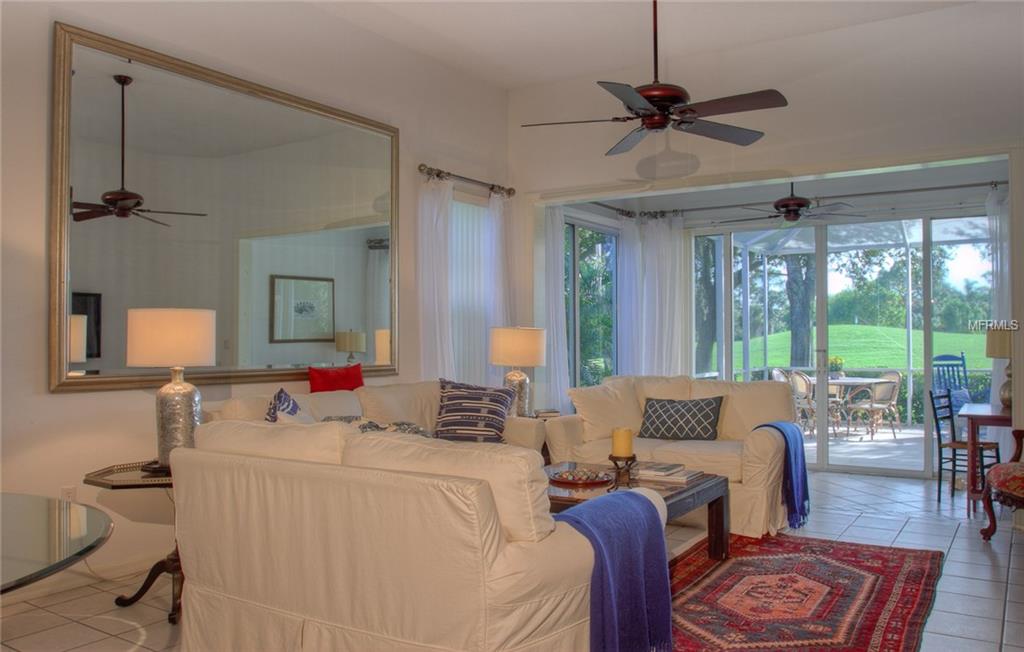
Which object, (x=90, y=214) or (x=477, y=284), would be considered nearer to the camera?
(x=90, y=214)

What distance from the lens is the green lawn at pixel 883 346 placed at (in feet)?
22.4

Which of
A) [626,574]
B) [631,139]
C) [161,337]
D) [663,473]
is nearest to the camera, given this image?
[626,574]

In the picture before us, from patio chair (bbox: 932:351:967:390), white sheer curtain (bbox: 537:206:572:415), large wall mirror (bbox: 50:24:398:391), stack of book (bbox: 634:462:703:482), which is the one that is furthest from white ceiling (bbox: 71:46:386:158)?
patio chair (bbox: 932:351:967:390)

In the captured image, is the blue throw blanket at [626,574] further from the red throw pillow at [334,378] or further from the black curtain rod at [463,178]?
the black curtain rod at [463,178]

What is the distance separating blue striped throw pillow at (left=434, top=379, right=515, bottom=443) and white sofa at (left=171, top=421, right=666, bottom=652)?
2168 mm

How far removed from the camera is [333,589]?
2.52 m

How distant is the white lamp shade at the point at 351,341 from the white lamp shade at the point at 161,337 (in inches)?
65.3

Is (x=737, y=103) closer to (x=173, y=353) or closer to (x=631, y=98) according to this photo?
(x=631, y=98)

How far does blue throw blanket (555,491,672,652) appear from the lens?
8.10 feet

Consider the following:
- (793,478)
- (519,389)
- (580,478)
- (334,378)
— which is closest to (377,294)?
(334,378)

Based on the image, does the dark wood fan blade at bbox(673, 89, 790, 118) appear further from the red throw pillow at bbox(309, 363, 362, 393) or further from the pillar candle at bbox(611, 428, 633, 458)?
the red throw pillow at bbox(309, 363, 362, 393)

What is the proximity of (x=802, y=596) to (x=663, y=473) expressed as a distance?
850 millimetres

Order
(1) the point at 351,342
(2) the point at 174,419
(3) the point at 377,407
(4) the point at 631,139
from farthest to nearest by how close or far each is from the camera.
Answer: (1) the point at 351,342, (4) the point at 631,139, (3) the point at 377,407, (2) the point at 174,419

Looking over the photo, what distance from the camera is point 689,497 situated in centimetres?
377
